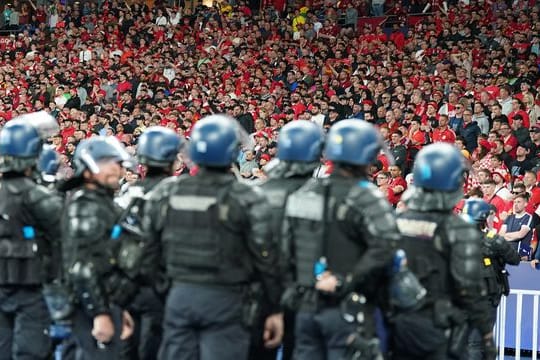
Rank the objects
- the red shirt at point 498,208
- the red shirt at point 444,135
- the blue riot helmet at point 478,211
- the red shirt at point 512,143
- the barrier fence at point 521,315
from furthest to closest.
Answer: the red shirt at point 444,135 → the red shirt at point 512,143 → the red shirt at point 498,208 → the barrier fence at point 521,315 → the blue riot helmet at point 478,211

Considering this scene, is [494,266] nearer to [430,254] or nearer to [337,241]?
[430,254]

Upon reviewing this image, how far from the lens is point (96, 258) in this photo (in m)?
7.54

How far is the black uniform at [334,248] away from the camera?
655 cm

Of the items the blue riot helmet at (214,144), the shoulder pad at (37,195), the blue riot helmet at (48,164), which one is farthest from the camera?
the blue riot helmet at (48,164)

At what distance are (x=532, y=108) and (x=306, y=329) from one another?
1154 centimetres

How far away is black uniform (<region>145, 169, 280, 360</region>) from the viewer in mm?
6758

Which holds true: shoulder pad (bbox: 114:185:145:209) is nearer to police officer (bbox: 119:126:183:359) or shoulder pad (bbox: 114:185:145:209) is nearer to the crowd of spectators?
police officer (bbox: 119:126:183:359)

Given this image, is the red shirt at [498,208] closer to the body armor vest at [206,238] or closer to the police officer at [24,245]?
the police officer at [24,245]

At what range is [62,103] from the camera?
84.7 feet

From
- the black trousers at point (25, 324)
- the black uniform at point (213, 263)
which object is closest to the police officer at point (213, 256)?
the black uniform at point (213, 263)

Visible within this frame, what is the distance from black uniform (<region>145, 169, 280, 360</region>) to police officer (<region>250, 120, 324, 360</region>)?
1.64 feet

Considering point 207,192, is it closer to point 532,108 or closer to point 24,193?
point 24,193

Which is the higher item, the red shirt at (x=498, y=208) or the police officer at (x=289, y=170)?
the police officer at (x=289, y=170)

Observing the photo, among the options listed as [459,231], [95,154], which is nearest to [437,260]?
[459,231]
